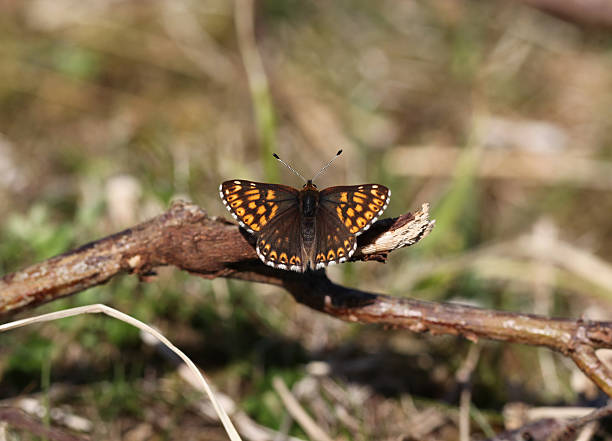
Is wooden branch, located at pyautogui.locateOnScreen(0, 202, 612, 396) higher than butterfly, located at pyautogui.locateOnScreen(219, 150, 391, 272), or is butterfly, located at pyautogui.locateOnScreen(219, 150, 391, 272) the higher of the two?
butterfly, located at pyautogui.locateOnScreen(219, 150, 391, 272)

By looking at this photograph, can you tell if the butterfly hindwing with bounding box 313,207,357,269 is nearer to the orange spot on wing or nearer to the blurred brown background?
the orange spot on wing

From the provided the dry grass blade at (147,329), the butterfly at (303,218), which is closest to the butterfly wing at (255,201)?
the butterfly at (303,218)

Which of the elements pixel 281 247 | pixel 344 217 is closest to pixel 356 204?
pixel 344 217

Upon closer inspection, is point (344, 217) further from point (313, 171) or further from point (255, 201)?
point (313, 171)

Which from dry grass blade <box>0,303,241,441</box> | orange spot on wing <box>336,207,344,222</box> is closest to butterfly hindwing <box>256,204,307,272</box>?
orange spot on wing <box>336,207,344,222</box>

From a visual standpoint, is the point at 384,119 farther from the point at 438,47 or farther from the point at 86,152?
the point at 86,152

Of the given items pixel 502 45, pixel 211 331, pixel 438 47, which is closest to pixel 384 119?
pixel 438 47

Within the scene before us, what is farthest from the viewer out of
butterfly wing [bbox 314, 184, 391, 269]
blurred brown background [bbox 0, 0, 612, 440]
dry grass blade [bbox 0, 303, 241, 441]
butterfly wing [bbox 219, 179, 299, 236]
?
blurred brown background [bbox 0, 0, 612, 440]

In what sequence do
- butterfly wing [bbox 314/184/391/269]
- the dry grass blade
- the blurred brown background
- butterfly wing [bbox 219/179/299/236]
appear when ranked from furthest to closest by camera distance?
1. the blurred brown background
2. butterfly wing [bbox 219/179/299/236]
3. butterfly wing [bbox 314/184/391/269]
4. the dry grass blade
